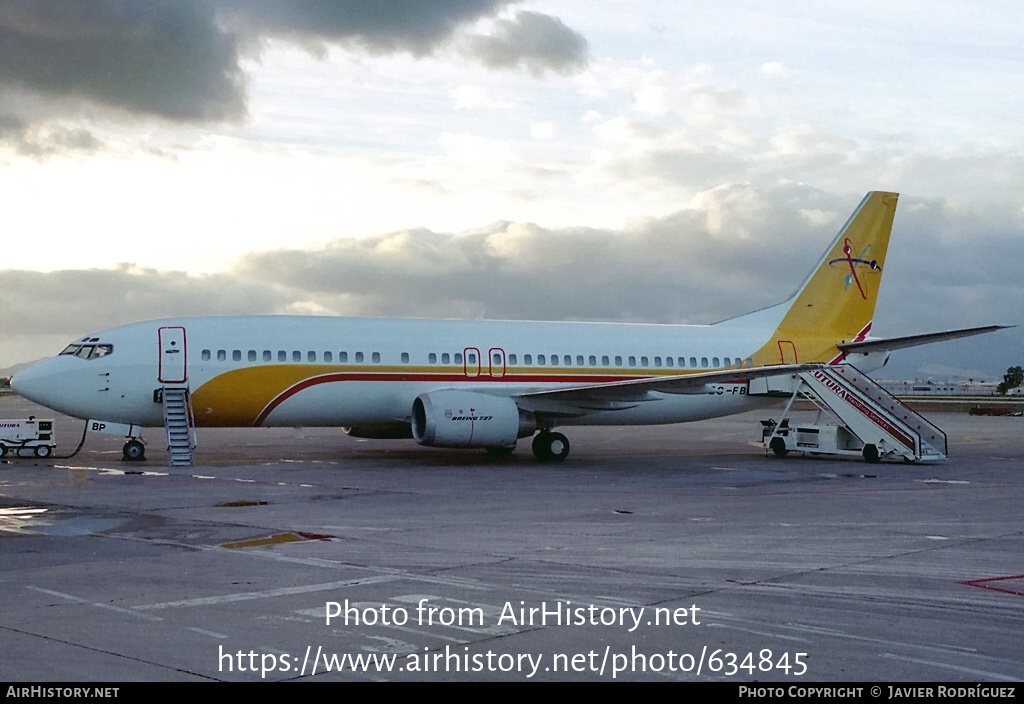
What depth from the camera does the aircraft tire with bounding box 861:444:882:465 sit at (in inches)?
1078

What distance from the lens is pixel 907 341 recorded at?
94.0 feet

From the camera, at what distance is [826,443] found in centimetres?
2878

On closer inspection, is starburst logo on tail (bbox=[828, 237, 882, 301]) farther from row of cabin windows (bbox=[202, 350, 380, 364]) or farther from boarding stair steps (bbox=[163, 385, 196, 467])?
boarding stair steps (bbox=[163, 385, 196, 467])

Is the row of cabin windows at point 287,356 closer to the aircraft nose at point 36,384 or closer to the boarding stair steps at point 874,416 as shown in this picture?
the aircraft nose at point 36,384

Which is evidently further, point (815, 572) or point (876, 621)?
point (815, 572)

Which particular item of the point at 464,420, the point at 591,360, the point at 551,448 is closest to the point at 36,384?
the point at 464,420

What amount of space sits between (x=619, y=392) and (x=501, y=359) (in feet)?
11.4

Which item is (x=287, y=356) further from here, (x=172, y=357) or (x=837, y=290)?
(x=837, y=290)

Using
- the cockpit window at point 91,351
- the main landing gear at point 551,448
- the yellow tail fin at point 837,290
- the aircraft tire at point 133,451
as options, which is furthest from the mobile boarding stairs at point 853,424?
the cockpit window at point 91,351

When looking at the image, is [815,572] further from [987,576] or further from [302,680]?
[302,680]

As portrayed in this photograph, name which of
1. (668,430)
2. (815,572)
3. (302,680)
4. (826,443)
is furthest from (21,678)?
(668,430)

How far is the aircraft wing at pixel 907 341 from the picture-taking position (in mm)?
26366

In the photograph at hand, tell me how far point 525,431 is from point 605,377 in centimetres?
377

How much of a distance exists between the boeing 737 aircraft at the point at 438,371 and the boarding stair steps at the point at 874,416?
1.76 m
